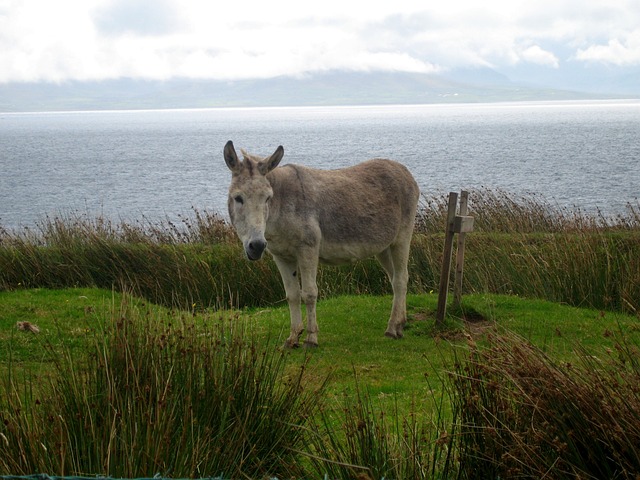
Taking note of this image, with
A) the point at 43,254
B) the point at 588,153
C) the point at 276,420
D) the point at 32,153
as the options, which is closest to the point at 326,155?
the point at 588,153

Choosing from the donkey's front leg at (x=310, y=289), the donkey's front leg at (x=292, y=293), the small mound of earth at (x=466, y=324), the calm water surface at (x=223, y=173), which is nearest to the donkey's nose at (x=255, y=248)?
the donkey's front leg at (x=310, y=289)

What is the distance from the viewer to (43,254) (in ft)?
51.2

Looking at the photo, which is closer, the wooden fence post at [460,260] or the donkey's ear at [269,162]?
the donkey's ear at [269,162]

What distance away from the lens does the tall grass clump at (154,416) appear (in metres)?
4.80

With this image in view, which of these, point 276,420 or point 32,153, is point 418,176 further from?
point 32,153

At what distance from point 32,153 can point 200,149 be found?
19.2 metres

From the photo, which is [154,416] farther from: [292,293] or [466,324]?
[466,324]

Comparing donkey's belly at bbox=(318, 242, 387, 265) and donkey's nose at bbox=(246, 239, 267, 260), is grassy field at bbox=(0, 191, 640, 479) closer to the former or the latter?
donkey's nose at bbox=(246, 239, 267, 260)

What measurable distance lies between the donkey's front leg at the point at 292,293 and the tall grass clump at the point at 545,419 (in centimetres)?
529

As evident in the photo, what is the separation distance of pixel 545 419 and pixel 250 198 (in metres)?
5.17

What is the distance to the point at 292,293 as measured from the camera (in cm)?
1049

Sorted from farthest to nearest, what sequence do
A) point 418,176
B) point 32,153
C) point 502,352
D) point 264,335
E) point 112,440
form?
point 32,153, point 418,176, point 264,335, point 502,352, point 112,440

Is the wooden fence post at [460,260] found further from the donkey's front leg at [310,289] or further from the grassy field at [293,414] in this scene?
the grassy field at [293,414]

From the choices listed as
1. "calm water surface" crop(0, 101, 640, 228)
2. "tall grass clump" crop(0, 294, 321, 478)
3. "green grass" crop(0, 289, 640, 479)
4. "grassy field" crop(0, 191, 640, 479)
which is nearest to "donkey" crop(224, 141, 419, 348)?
"grassy field" crop(0, 191, 640, 479)
